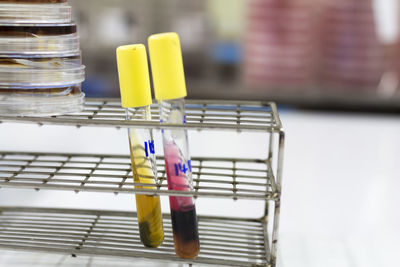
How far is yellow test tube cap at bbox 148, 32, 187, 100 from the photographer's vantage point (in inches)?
16.7

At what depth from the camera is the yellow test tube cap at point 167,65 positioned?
0.42 m

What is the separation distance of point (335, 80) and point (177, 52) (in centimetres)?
119

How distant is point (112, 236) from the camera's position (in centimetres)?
55

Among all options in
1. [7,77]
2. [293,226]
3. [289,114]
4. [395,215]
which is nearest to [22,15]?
[7,77]

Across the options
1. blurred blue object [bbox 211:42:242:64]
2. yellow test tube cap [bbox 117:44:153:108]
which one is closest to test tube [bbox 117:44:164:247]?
yellow test tube cap [bbox 117:44:153:108]

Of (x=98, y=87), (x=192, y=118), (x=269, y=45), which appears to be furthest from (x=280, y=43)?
(x=192, y=118)

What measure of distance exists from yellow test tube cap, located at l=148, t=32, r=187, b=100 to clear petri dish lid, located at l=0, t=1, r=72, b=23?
119mm

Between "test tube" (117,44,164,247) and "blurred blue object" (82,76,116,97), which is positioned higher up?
"test tube" (117,44,164,247)

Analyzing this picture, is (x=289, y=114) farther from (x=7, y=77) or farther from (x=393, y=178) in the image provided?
(x=7, y=77)

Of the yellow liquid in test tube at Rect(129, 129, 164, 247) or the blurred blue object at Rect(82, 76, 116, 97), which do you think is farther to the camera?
the blurred blue object at Rect(82, 76, 116, 97)

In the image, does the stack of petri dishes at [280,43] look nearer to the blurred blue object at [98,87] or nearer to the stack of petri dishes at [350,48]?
the stack of petri dishes at [350,48]

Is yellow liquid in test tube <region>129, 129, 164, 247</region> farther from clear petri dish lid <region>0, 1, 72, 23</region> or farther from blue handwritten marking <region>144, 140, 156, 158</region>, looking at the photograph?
clear petri dish lid <region>0, 1, 72, 23</region>

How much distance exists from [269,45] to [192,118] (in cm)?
92

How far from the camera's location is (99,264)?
53cm
